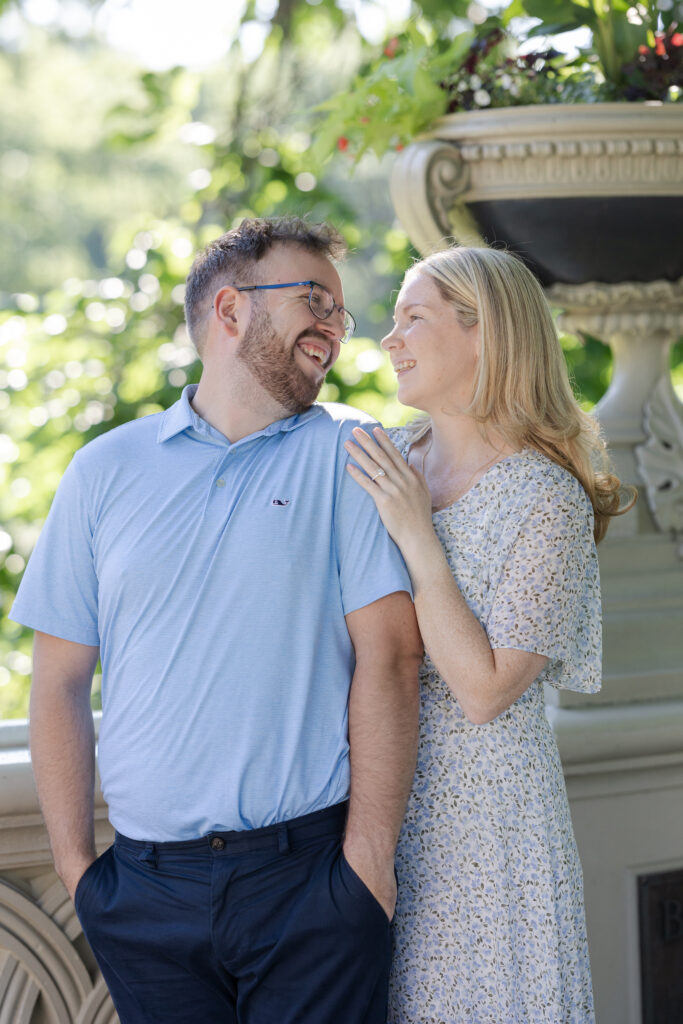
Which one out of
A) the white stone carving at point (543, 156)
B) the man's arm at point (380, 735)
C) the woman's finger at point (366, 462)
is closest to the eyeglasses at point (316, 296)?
the woman's finger at point (366, 462)

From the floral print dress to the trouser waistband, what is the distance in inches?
7.2

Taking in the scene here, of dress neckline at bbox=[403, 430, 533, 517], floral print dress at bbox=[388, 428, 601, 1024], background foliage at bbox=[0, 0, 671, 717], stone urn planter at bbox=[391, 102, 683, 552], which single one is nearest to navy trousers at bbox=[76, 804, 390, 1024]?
floral print dress at bbox=[388, 428, 601, 1024]

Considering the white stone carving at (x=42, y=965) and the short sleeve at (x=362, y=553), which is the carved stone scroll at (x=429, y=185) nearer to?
the short sleeve at (x=362, y=553)

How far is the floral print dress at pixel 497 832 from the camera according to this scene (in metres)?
1.71

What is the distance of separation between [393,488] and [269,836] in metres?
0.55

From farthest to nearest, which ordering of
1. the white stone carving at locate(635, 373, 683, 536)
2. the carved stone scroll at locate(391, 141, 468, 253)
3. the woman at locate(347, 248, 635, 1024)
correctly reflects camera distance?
the white stone carving at locate(635, 373, 683, 536)
the carved stone scroll at locate(391, 141, 468, 253)
the woman at locate(347, 248, 635, 1024)

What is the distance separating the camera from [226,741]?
5.30 feet

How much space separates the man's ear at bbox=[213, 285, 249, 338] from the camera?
5.96 ft

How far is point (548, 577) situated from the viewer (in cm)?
167

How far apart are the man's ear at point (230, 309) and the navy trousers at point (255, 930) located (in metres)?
0.79

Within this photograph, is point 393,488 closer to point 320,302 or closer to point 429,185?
point 320,302

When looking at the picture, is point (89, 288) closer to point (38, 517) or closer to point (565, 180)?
point (38, 517)

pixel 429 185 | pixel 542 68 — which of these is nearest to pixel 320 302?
pixel 429 185

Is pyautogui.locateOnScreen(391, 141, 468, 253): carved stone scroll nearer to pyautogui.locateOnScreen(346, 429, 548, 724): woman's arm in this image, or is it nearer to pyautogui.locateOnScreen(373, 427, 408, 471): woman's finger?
pyautogui.locateOnScreen(373, 427, 408, 471): woman's finger
